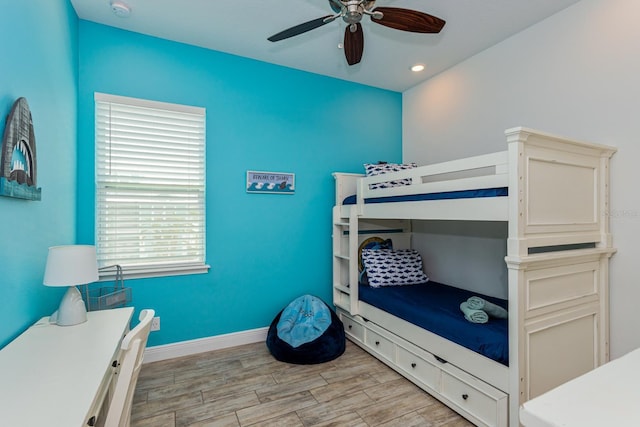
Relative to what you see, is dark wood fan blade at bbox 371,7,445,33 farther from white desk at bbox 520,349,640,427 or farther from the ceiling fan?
white desk at bbox 520,349,640,427

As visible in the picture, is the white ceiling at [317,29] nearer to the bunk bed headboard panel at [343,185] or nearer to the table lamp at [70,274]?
the bunk bed headboard panel at [343,185]

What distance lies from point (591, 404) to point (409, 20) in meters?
1.83

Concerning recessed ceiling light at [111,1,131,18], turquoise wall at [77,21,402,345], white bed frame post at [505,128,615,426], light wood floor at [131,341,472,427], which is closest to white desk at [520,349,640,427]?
white bed frame post at [505,128,615,426]

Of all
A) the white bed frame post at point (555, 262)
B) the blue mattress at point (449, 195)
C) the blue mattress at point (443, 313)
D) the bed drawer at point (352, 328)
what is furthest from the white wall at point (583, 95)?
the bed drawer at point (352, 328)

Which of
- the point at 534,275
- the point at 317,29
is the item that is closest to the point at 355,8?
the point at 317,29

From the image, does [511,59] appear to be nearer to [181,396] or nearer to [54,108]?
[54,108]

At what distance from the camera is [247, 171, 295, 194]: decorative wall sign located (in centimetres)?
297

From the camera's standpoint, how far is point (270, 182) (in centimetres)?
304

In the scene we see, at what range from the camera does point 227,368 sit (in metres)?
2.51

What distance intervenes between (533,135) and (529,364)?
121cm

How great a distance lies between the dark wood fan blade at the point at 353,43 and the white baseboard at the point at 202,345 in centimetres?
246

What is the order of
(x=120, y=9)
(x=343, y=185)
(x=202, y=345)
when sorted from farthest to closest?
(x=343, y=185), (x=202, y=345), (x=120, y=9)

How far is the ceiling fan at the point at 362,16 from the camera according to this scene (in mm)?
1608

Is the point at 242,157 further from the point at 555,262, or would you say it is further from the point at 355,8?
the point at 555,262
